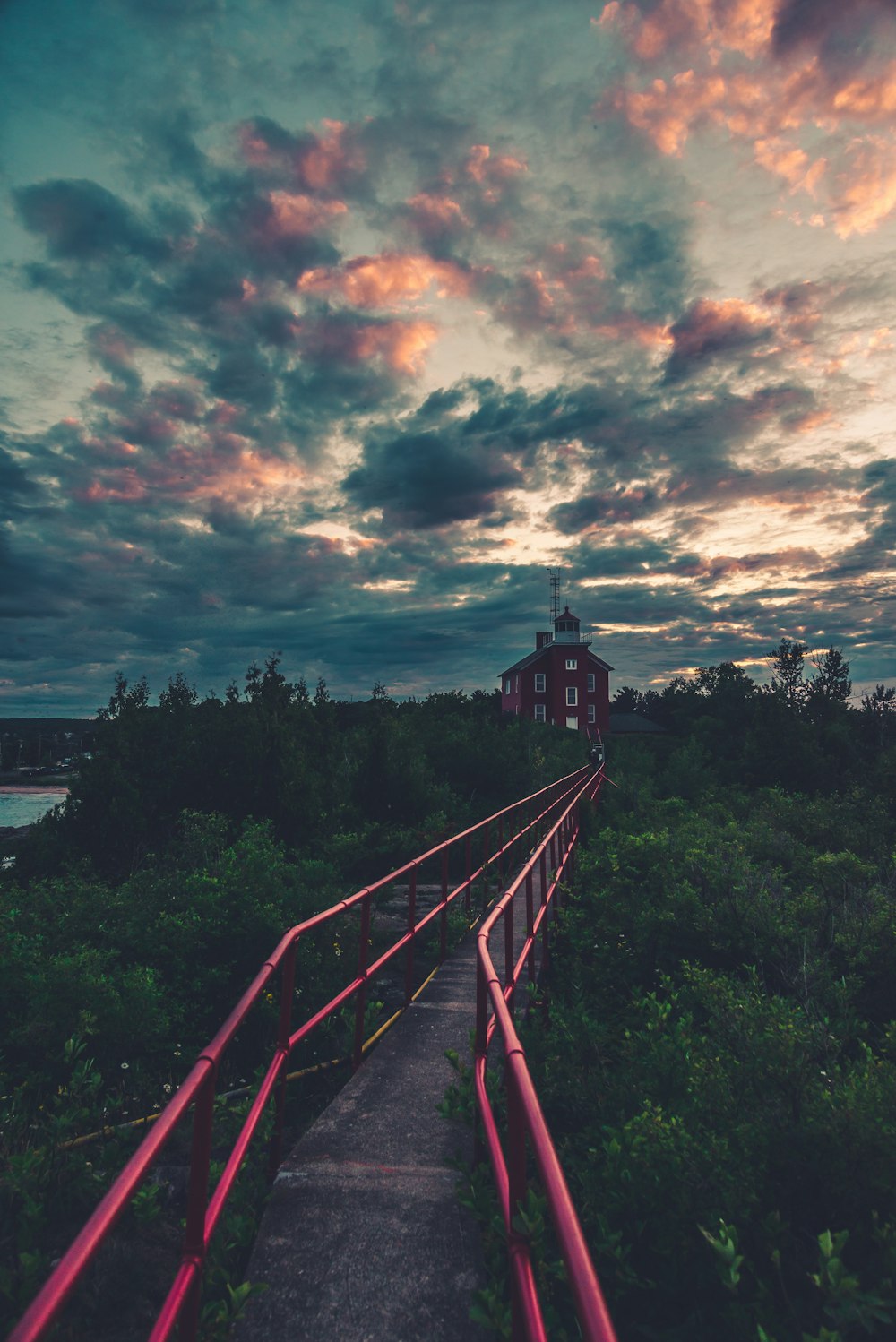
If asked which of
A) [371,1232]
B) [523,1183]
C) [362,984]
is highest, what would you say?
[523,1183]

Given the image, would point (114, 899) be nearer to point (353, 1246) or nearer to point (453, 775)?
point (353, 1246)

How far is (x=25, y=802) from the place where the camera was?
73062mm

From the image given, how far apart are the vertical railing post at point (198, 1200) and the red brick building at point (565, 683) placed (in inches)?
2164

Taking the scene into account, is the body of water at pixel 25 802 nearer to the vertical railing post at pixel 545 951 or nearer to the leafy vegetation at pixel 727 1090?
the vertical railing post at pixel 545 951

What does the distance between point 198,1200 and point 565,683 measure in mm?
56538

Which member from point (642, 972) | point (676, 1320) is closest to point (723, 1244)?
point (676, 1320)

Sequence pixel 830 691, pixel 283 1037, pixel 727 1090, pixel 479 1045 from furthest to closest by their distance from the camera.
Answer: pixel 830 691
pixel 727 1090
pixel 283 1037
pixel 479 1045

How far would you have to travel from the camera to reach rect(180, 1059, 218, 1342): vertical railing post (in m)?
2.00

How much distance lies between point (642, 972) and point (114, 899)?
233 inches

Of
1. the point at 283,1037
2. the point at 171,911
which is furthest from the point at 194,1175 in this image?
the point at 171,911

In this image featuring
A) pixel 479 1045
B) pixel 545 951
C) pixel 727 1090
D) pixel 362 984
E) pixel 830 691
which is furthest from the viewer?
pixel 830 691

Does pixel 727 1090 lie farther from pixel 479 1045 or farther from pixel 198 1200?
pixel 198 1200

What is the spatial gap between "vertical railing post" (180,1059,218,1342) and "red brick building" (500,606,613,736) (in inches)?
2164

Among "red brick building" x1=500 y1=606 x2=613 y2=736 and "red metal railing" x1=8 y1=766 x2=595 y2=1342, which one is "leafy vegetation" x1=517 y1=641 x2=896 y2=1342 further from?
"red brick building" x1=500 y1=606 x2=613 y2=736
